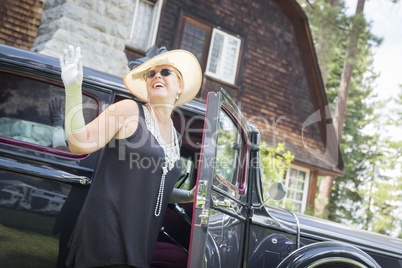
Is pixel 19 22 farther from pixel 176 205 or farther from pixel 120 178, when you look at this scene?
pixel 120 178

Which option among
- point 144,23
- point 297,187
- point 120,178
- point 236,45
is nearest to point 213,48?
point 236,45

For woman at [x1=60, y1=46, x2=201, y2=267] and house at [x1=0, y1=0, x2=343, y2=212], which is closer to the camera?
woman at [x1=60, y1=46, x2=201, y2=267]

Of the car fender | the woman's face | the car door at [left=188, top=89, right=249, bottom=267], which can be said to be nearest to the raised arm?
the woman's face

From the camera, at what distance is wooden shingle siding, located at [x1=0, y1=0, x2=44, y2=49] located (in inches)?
327

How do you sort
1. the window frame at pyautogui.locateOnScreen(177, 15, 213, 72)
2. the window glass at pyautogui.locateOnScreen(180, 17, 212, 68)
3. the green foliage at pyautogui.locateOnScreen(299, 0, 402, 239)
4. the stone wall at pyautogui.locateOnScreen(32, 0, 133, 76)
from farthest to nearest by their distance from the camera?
the green foliage at pyautogui.locateOnScreen(299, 0, 402, 239) → the window glass at pyautogui.locateOnScreen(180, 17, 212, 68) → the window frame at pyautogui.locateOnScreen(177, 15, 213, 72) → the stone wall at pyautogui.locateOnScreen(32, 0, 133, 76)

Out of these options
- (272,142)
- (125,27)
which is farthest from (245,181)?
(272,142)

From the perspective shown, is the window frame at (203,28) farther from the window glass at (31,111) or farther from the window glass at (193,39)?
the window glass at (31,111)

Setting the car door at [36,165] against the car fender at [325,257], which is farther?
the car fender at [325,257]

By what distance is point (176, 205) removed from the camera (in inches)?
132

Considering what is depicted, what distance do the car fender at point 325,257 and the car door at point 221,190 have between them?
38 cm

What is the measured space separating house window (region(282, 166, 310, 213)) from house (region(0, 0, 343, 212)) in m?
0.03

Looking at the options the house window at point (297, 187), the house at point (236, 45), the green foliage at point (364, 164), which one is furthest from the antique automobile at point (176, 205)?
the green foliage at point (364, 164)

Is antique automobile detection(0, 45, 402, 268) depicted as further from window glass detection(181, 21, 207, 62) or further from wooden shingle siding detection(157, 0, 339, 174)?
wooden shingle siding detection(157, 0, 339, 174)

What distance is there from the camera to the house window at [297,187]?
13.2 m
